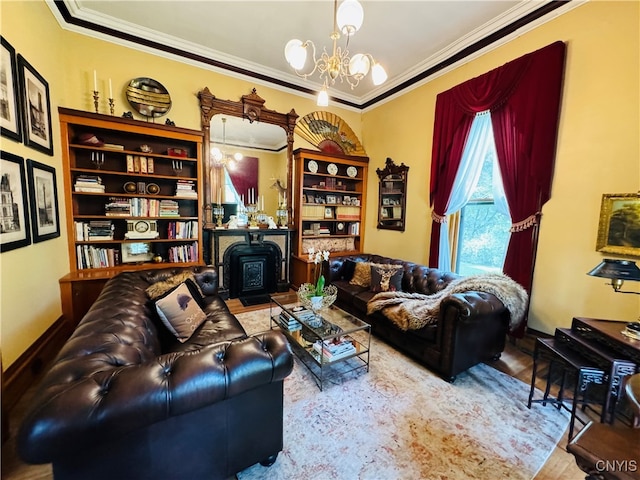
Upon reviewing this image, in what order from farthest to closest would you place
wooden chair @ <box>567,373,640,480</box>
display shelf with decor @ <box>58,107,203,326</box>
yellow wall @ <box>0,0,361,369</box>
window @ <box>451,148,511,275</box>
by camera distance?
1. window @ <box>451,148,511,275</box>
2. display shelf with decor @ <box>58,107,203,326</box>
3. yellow wall @ <box>0,0,361,369</box>
4. wooden chair @ <box>567,373,640,480</box>

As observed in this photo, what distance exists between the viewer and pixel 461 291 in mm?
2402

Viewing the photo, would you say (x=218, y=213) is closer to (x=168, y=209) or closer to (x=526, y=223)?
(x=168, y=209)

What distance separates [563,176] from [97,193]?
4.84m

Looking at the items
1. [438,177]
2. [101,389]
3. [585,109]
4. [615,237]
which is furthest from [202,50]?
[615,237]

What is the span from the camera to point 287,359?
1.29 metres

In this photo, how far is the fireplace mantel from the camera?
12.3 feet

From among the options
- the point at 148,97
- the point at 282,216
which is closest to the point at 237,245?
the point at 282,216

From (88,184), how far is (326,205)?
3.19 metres

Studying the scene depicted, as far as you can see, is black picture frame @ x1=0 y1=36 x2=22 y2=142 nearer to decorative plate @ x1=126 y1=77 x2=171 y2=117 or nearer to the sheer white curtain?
decorative plate @ x1=126 y1=77 x2=171 y2=117

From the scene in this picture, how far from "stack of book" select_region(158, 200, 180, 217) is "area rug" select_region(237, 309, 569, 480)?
255cm

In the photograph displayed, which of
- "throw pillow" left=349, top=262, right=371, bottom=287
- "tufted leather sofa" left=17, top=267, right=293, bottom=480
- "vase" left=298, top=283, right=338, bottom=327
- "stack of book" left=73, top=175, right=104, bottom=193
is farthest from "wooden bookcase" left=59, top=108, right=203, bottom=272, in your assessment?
"throw pillow" left=349, top=262, right=371, bottom=287

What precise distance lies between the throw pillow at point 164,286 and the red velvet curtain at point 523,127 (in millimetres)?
3333

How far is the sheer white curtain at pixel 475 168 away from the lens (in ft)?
9.59

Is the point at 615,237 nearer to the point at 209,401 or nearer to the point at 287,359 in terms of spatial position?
the point at 287,359
